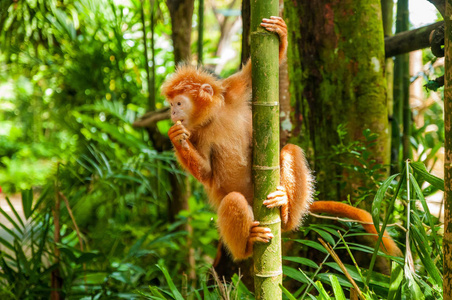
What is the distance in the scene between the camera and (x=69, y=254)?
105 inches

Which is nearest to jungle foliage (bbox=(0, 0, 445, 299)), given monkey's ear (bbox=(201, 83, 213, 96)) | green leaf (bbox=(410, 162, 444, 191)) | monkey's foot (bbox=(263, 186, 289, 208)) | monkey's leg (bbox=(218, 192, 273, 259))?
green leaf (bbox=(410, 162, 444, 191))

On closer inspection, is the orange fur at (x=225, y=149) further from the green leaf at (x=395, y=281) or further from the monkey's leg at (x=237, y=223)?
the green leaf at (x=395, y=281)

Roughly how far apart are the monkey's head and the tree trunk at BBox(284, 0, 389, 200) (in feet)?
2.35

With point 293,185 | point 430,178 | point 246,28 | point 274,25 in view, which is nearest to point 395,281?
point 430,178

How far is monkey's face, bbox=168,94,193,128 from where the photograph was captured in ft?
6.77

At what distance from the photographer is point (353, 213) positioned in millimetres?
2139

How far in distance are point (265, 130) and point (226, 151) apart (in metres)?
0.71

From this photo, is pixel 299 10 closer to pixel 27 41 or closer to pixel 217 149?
pixel 217 149

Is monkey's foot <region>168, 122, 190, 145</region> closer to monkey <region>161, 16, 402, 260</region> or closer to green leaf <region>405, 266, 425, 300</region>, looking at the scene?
monkey <region>161, 16, 402, 260</region>

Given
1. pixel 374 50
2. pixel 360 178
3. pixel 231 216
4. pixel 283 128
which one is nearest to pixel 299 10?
pixel 374 50

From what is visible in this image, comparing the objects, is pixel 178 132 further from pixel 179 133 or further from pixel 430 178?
pixel 430 178

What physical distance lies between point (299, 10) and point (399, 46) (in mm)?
685

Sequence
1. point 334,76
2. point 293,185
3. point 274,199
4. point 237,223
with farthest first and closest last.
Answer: point 334,76 < point 293,185 < point 237,223 < point 274,199

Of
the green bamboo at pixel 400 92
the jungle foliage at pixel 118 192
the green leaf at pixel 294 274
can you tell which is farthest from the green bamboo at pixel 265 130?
the green bamboo at pixel 400 92
